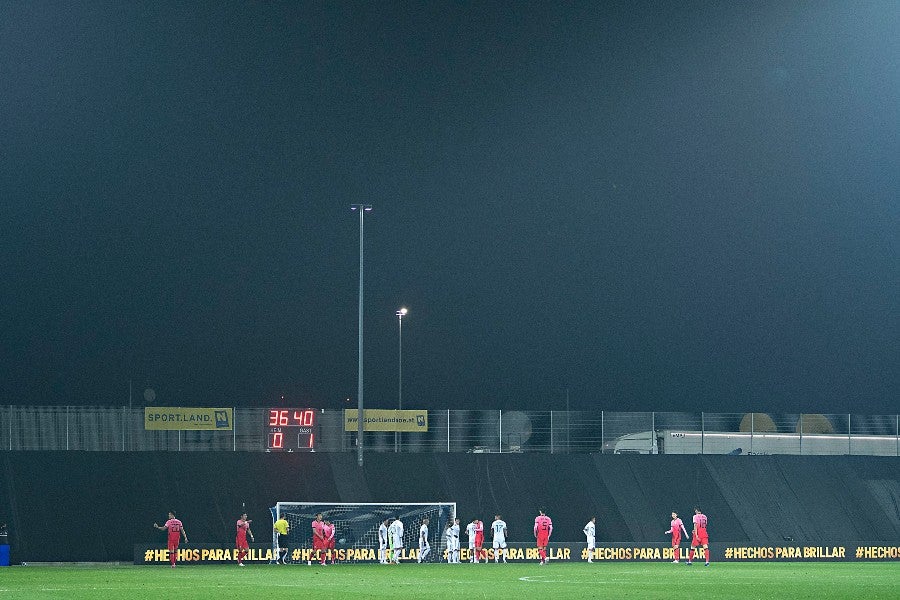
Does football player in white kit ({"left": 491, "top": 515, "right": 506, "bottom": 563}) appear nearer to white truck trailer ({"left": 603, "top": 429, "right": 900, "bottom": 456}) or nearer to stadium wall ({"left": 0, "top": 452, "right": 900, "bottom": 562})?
stadium wall ({"left": 0, "top": 452, "right": 900, "bottom": 562})

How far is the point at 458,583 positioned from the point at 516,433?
1117 inches

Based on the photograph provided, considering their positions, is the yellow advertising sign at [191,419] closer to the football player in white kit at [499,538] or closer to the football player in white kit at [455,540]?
the football player in white kit at [455,540]

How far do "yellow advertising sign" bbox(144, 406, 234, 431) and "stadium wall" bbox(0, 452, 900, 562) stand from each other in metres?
1.91

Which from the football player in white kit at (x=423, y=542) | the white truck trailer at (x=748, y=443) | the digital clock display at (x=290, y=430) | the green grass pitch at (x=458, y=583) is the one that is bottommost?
the football player in white kit at (x=423, y=542)

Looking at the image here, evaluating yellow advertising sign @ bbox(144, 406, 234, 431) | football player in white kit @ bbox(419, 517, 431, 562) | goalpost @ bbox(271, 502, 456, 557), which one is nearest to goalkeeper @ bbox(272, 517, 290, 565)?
goalpost @ bbox(271, 502, 456, 557)

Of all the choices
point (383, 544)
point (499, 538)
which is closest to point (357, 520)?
point (383, 544)

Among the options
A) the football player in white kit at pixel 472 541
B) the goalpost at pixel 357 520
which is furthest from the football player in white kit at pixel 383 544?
the football player in white kit at pixel 472 541

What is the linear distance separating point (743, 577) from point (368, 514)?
19586mm

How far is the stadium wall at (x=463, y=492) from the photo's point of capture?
52750 millimetres

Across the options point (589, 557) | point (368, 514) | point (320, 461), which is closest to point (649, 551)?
point (589, 557)

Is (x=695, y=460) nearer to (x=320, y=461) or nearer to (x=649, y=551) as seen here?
(x=649, y=551)

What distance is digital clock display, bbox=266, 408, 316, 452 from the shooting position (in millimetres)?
58438

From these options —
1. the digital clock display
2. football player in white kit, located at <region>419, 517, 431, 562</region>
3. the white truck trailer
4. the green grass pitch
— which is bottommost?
football player in white kit, located at <region>419, 517, 431, 562</region>

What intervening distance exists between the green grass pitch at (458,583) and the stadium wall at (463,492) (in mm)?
9596
